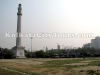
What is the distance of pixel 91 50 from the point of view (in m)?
104

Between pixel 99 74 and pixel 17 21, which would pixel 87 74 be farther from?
pixel 17 21

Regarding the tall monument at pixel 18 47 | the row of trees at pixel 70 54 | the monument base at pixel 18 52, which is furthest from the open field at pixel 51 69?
the row of trees at pixel 70 54

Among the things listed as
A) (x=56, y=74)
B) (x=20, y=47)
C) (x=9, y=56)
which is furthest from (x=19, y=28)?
(x=56, y=74)

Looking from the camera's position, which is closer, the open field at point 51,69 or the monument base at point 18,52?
the open field at point 51,69

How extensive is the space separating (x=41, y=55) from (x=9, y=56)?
20685 mm

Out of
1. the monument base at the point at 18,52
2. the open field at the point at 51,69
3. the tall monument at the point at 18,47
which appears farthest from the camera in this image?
the tall monument at the point at 18,47

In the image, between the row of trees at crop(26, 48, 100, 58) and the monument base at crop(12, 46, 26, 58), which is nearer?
the monument base at crop(12, 46, 26, 58)

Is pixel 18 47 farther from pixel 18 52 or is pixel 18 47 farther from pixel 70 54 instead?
pixel 70 54

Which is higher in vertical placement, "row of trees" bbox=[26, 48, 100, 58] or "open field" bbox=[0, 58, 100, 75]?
"row of trees" bbox=[26, 48, 100, 58]

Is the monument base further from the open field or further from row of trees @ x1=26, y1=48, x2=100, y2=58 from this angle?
the open field

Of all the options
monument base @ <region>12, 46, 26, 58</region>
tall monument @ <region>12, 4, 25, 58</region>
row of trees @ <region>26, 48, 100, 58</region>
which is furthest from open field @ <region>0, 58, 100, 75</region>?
row of trees @ <region>26, 48, 100, 58</region>

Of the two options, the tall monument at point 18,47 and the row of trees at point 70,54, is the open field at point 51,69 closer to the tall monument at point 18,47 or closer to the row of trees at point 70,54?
the tall monument at point 18,47

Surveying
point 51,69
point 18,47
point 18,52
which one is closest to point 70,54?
point 18,52

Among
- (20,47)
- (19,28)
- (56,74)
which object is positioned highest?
(19,28)
